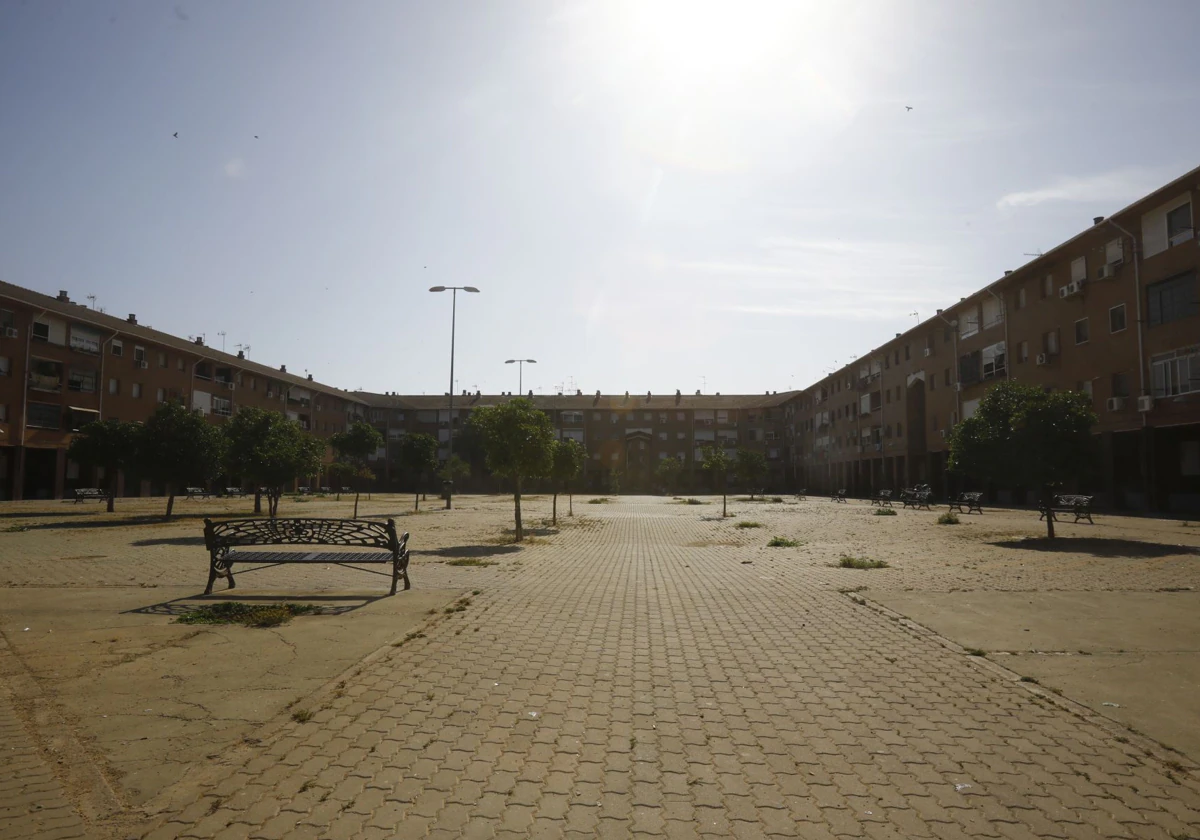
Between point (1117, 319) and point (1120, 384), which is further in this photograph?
point (1117, 319)

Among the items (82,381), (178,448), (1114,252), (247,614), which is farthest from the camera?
(82,381)

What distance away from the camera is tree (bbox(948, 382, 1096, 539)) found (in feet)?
60.7

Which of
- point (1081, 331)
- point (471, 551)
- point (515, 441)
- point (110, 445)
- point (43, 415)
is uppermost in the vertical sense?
point (1081, 331)

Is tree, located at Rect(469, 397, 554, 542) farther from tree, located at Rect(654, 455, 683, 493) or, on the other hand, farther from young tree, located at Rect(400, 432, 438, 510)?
tree, located at Rect(654, 455, 683, 493)

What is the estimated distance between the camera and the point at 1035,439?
61.6ft

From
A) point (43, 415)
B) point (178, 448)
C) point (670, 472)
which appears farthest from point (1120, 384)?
point (43, 415)

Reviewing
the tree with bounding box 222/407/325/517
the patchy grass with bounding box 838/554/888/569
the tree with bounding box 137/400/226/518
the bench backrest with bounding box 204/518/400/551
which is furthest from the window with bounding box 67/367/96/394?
the patchy grass with bounding box 838/554/888/569

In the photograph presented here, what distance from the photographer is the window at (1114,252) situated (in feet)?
108

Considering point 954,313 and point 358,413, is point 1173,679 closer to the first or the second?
point 954,313

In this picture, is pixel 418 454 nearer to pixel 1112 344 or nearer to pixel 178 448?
pixel 178 448

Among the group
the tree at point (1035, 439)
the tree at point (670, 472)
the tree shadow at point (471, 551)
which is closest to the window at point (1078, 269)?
the tree at point (1035, 439)

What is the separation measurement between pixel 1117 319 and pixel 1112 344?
112 centimetres

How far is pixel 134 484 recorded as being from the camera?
52.5 meters

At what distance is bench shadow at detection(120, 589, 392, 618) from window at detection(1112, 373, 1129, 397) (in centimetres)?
3476
